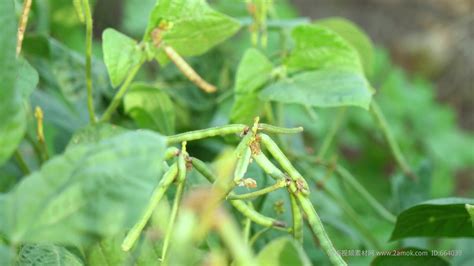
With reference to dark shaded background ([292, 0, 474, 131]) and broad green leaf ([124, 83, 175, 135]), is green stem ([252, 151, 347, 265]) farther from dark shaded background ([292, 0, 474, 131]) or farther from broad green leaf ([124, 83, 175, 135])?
dark shaded background ([292, 0, 474, 131])

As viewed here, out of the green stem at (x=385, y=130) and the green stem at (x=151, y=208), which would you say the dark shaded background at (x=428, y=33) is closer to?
the green stem at (x=385, y=130)

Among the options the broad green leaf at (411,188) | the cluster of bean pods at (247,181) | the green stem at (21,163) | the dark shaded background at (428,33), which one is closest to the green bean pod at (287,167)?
the cluster of bean pods at (247,181)

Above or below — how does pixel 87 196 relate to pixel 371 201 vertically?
above

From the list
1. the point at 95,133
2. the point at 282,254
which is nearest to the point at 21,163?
the point at 95,133

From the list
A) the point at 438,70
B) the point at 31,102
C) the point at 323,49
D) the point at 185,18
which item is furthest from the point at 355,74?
the point at 438,70

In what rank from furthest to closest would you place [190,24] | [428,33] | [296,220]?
1. [428,33]
2. [190,24]
3. [296,220]

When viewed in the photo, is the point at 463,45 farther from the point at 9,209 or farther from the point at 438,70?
the point at 9,209

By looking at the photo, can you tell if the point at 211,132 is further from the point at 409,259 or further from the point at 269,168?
the point at 409,259
